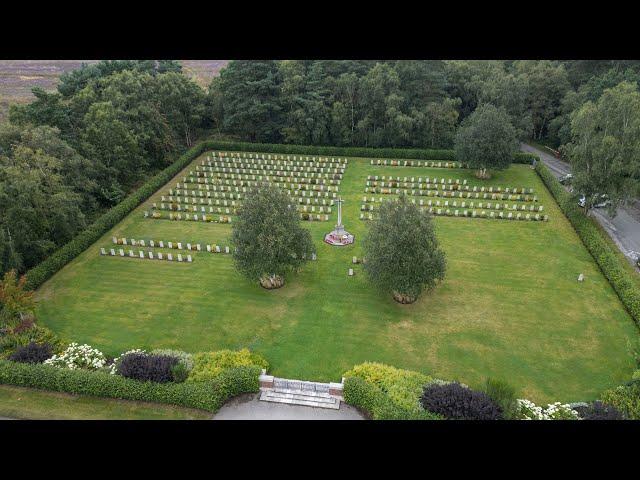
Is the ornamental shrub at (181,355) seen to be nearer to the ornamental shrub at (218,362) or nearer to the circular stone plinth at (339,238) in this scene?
the ornamental shrub at (218,362)

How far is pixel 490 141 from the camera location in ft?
135

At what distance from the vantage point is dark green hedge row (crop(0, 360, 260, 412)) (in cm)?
1906

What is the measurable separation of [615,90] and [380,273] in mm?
22146

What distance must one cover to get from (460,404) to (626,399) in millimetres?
7006

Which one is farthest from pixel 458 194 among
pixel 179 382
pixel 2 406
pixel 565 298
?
pixel 2 406

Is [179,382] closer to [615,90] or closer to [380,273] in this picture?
[380,273]

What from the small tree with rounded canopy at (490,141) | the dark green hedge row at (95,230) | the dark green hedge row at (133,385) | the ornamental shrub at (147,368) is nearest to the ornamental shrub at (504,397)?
the dark green hedge row at (133,385)

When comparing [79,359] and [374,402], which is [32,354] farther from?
[374,402]

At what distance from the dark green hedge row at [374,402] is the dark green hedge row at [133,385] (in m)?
4.13

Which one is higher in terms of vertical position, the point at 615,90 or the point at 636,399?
the point at 615,90

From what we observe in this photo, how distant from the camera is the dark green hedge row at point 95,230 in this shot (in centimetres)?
2798

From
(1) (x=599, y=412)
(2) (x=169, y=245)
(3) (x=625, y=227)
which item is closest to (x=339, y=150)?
(2) (x=169, y=245)

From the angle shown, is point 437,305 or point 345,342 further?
point 437,305

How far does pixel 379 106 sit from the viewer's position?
50.8 m
